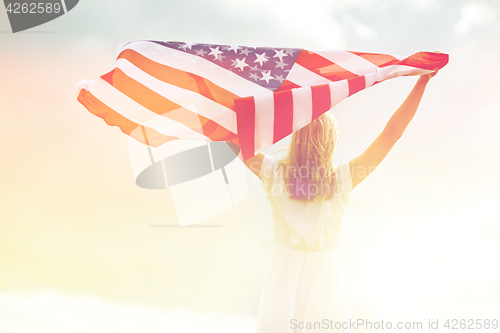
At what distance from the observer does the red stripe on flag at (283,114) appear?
1260mm

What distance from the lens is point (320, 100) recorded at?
1.26m

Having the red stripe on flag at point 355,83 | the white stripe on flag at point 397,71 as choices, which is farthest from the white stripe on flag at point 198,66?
the white stripe on flag at point 397,71

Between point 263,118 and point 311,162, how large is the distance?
24 centimetres

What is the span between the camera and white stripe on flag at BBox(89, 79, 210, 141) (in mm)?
1571

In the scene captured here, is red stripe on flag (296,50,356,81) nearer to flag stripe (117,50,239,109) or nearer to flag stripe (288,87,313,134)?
flag stripe (288,87,313,134)

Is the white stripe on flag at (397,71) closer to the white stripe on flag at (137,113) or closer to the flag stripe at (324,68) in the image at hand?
the flag stripe at (324,68)

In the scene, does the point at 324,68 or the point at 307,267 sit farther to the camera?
the point at 324,68

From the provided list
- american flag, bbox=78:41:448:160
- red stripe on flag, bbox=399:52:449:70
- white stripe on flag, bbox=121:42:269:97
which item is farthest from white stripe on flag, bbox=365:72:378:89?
white stripe on flag, bbox=121:42:269:97

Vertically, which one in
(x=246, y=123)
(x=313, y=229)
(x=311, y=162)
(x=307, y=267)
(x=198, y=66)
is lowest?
(x=307, y=267)

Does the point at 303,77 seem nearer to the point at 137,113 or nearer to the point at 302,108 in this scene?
the point at 302,108

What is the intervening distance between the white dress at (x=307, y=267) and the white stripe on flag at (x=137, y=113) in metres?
0.55

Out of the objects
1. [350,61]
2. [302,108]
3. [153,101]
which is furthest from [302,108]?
[153,101]

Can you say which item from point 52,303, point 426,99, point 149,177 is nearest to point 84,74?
point 149,177

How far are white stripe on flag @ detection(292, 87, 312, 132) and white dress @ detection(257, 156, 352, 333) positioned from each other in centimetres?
21
